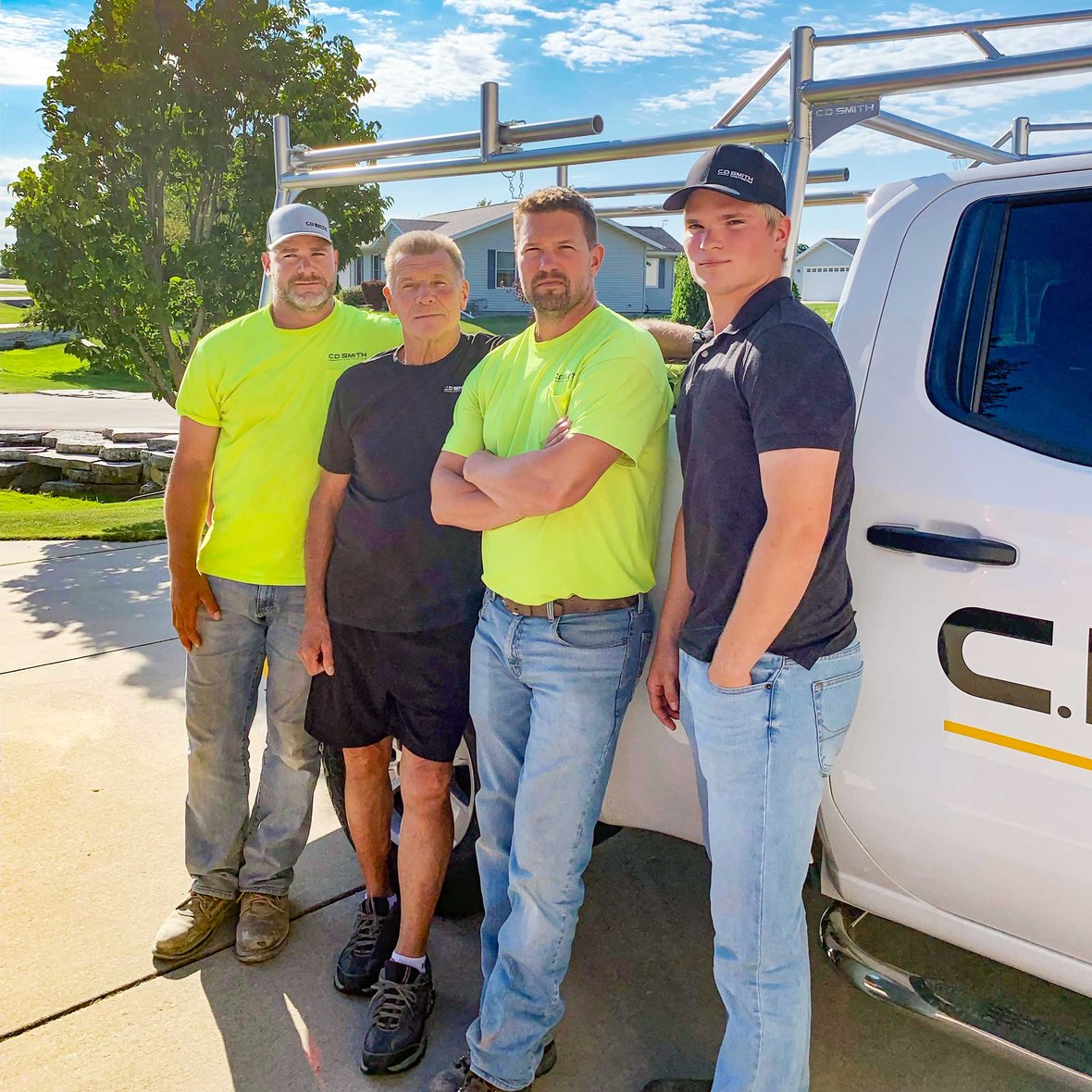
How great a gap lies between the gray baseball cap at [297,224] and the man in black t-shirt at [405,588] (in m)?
0.43

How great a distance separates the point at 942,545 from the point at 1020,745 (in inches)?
15.4

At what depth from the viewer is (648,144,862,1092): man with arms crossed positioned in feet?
6.01

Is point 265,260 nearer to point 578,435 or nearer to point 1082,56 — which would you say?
point 578,435

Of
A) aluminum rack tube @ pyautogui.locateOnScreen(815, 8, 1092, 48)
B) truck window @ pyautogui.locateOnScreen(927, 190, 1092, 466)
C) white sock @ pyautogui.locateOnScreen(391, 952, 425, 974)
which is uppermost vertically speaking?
aluminum rack tube @ pyautogui.locateOnScreen(815, 8, 1092, 48)

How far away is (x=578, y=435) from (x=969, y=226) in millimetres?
922

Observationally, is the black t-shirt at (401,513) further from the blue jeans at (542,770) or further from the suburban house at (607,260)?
the suburban house at (607,260)

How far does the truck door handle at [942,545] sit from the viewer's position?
1.90 meters

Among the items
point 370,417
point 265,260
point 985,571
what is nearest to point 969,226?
point 985,571

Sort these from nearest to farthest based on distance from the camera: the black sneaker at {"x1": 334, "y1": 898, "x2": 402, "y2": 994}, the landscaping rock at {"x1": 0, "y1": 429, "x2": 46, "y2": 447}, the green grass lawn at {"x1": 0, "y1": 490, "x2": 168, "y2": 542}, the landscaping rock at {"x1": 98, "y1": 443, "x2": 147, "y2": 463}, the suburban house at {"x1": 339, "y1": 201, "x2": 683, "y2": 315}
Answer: the black sneaker at {"x1": 334, "y1": 898, "x2": 402, "y2": 994}
the green grass lawn at {"x1": 0, "y1": 490, "x2": 168, "y2": 542}
the landscaping rock at {"x1": 98, "y1": 443, "x2": 147, "y2": 463}
the landscaping rock at {"x1": 0, "y1": 429, "x2": 46, "y2": 447}
the suburban house at {"x1": 339, "y1": 201, "x2": 683, "y2": 315}

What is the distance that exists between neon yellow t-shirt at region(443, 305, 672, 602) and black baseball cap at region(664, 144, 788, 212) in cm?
41

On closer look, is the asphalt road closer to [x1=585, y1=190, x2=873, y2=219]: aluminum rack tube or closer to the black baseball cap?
[x1=585, y1=190, x2=873, y2=219]: aluminum rack tube

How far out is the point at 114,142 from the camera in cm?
692

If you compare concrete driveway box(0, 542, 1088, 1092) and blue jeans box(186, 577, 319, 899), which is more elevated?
blue jeans box(186, 577, 319, 899)

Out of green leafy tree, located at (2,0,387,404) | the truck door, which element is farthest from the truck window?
green leafy tree, located at (2,0,387,404)
